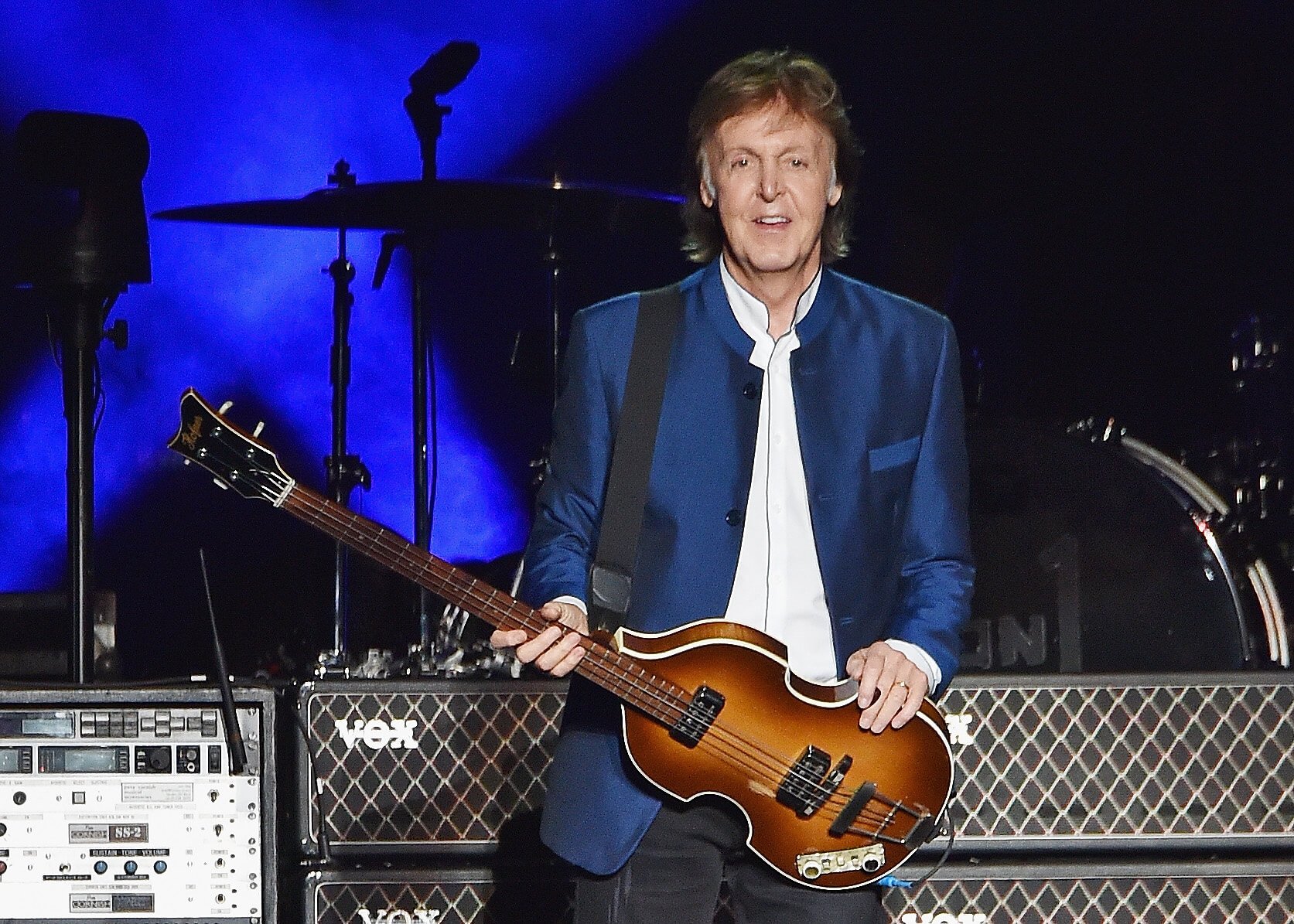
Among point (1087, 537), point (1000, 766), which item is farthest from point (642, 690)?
point (1087, 537)

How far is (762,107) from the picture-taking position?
2.27m

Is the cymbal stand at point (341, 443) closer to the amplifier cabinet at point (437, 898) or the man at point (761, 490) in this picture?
the amplifier cabinet at point (437, 898)

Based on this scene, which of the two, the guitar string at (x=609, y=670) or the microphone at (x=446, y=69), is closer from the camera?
the guitar string at (x=609, y=670)

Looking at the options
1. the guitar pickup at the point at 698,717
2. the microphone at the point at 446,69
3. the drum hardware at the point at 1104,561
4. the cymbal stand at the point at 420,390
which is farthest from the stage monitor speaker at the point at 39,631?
the guitar pickup at the point at 698,717

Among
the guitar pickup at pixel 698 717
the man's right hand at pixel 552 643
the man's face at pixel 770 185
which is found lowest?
the guitar pickup at pixel 698 717

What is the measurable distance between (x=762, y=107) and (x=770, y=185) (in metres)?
0.12

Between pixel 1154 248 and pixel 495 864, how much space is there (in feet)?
12.8

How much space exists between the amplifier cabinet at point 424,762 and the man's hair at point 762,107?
108cm

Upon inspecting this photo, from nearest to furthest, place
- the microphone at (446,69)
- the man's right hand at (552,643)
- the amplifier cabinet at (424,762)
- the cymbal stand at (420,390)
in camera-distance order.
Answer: the man's right hand at (552,643), the amplifier cabinet at (424,762), the microphone at (446,69), the cymbal stand at (420,390)

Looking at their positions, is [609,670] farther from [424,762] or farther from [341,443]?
[341,443]

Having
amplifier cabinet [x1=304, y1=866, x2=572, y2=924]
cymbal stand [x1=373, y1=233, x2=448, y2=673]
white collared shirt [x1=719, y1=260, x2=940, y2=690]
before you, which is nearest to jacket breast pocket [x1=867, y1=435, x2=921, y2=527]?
white collared shirt [x1=719, y1=260, x2=940, y2=690]

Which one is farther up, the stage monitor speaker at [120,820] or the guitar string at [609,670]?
the guitar string at [609,670]

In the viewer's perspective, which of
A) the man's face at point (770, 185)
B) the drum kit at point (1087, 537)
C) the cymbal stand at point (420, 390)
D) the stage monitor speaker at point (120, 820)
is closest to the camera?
the man's face at point (770, 185)

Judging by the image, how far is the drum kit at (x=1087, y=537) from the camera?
4.12 meters
